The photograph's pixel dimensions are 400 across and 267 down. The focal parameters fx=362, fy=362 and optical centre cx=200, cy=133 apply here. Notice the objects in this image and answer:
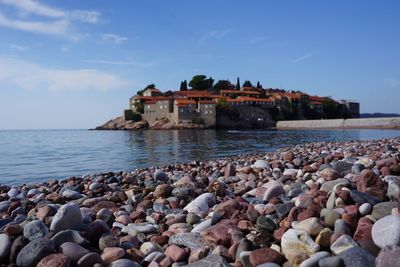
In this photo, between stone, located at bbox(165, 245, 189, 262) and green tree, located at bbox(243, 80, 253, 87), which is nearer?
stone, located at bbox(165, 245, 189, 262)

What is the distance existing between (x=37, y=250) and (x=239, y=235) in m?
1.77

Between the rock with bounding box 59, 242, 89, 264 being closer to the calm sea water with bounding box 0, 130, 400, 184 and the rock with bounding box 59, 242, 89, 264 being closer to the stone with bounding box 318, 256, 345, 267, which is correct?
the stone with bounding box 318, 256, 345, 267

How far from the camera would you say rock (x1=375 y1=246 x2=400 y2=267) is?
245 centimetres

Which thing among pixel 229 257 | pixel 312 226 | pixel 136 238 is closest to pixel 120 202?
pixel 136 238

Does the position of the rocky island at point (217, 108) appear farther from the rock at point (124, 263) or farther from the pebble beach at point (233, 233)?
the rock at point (124, 263)

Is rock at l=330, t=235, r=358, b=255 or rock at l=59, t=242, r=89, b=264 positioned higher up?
rock at l=330, t=235, r=358, b=255

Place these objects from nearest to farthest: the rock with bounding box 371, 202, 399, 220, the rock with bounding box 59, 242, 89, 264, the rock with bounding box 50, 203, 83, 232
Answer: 1. the rock with bounding box 59, 242, 89, 264
2. the rock with bounding box 371, 202, 399, 220
3. the rock with bounding box 50, 203, 83, 232

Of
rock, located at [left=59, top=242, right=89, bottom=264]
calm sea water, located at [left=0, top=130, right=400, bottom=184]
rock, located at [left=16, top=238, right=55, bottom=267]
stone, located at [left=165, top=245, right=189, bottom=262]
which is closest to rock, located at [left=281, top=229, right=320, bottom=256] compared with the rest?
stone, located at [left=165, top=245, right=189, bottom=262]

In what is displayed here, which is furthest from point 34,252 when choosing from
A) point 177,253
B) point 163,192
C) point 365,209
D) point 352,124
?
point 352,124

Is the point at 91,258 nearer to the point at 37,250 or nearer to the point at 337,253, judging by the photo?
the point at 37,250

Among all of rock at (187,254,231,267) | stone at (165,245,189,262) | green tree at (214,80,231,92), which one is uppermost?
green tree at (214,80,231,92)

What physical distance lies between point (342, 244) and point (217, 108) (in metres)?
87.7

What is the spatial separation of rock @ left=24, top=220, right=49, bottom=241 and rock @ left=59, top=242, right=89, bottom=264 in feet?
1.42

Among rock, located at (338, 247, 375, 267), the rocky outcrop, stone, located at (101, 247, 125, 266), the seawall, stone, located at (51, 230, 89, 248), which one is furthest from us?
the rocky outcrop
